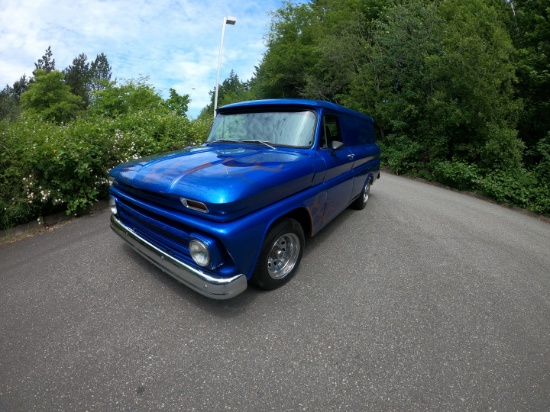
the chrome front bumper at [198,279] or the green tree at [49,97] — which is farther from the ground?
the green tree at [49,97]

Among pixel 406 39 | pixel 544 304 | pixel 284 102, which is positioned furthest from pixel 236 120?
pixel 406 39

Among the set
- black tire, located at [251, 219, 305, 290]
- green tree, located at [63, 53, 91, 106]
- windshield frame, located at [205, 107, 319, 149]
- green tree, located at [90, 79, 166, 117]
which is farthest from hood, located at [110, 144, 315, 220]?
green tree, located at [63, 53, 91, 106]

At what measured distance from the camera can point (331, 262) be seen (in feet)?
10.4

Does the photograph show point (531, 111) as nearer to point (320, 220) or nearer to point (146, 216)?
point (320, 220)

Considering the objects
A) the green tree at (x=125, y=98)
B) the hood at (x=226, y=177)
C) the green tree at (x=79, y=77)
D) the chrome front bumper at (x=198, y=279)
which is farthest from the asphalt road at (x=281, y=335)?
the green tree at (x=79, y=77)

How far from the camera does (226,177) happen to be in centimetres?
201

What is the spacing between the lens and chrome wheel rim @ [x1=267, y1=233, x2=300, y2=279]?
8.31 feet

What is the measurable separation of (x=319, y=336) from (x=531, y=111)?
14226 mm

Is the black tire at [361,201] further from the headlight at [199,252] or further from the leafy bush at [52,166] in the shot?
the leafy bush at [52,166]

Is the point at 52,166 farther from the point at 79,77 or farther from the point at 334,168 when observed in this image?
the point at 79,77

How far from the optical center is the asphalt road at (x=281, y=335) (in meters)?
1.68

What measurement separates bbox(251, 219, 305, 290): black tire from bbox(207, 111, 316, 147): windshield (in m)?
0.99

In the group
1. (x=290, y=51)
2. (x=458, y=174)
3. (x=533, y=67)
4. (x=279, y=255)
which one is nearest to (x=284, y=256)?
(x=279, y=255)

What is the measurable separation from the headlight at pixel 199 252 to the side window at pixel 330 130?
1.88 m
